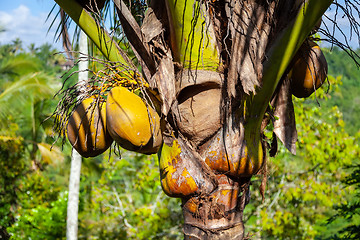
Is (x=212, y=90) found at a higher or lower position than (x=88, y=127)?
higher

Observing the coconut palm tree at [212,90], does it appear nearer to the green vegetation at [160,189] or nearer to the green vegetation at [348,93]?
the green vegetation at [160,189]

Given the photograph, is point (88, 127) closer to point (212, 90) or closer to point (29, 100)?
point (212, 90)

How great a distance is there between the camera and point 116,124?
5.08 feet

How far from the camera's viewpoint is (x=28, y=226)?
695 cm

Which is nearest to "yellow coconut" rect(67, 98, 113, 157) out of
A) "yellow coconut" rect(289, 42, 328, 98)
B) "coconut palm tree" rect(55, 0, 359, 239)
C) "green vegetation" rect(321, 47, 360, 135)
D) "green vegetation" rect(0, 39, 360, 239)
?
"coconut palm tree" rect(55, 0, 359, 239)

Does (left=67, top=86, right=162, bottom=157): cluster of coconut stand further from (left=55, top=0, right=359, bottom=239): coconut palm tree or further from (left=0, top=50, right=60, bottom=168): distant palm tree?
(left=0, top=50, right=60, bottom=168): distant palm tree

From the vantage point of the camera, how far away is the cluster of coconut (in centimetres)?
156

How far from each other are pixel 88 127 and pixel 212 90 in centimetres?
57

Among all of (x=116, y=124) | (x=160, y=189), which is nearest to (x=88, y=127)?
(x=116, y=124)

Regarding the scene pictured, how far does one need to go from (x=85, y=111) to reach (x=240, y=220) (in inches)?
32.6

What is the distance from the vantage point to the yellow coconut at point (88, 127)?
1664 mm

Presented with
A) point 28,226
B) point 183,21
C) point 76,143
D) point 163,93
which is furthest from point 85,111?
point 28,226

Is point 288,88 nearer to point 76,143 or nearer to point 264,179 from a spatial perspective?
point 264,179

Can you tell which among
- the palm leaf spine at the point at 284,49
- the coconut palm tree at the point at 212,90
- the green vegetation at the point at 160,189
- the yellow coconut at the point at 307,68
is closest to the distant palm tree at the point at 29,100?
the green vegetation at the point at 160,189
